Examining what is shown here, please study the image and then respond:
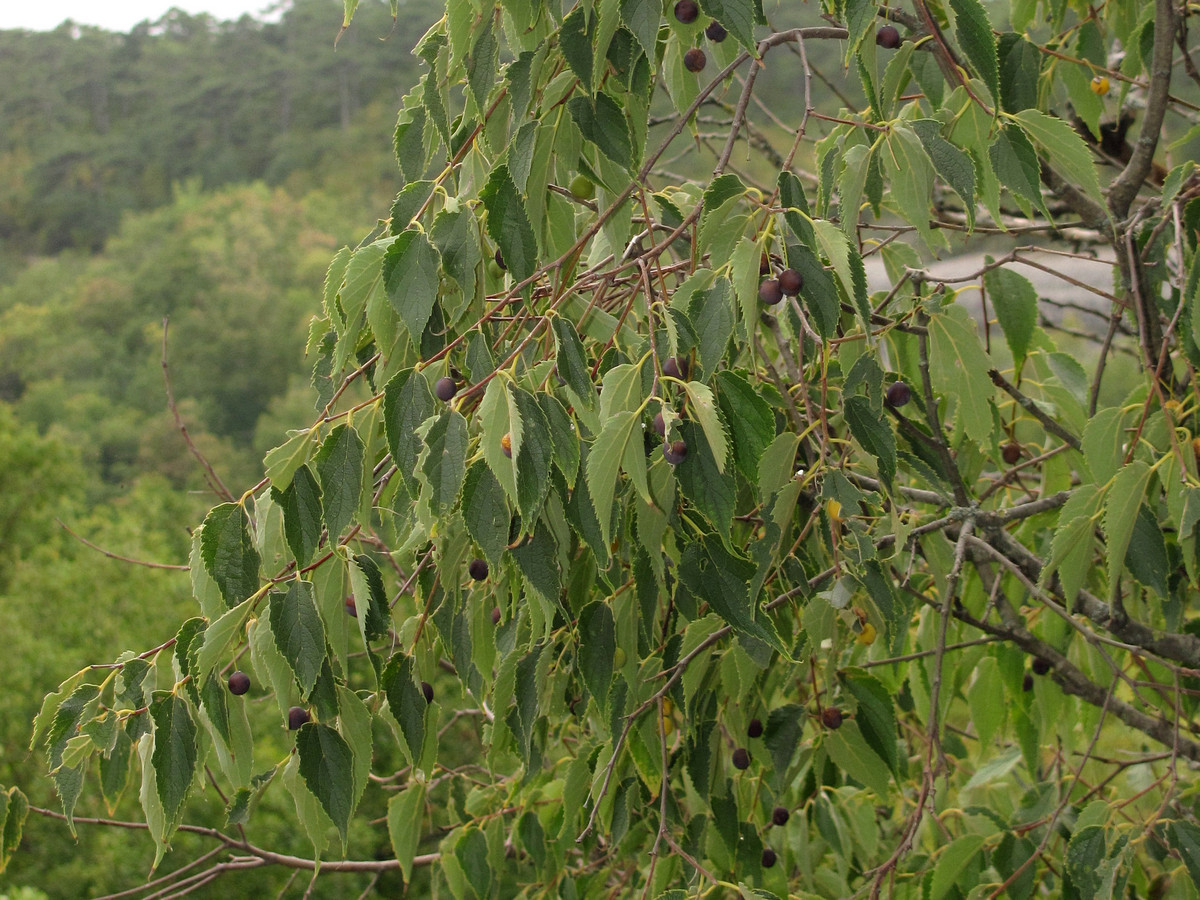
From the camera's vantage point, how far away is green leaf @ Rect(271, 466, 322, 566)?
0.94 metres

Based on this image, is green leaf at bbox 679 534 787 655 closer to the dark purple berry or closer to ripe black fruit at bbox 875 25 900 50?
the dark purple berry

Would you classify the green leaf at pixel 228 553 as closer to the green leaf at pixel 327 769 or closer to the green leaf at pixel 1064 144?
the green leaf at pixel 327 769

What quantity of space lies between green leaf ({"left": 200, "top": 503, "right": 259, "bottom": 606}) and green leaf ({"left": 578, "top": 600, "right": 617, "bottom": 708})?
319 millimetres

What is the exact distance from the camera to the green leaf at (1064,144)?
3.27 ft

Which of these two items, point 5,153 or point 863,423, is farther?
point 5,153

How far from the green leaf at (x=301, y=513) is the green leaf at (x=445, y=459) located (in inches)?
5.1

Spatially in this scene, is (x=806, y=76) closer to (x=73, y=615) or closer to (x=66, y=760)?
(x=66, y=760)

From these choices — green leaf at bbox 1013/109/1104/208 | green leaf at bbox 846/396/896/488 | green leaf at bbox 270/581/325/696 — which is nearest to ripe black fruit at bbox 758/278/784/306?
green leaf at bbox 846/396/896/488

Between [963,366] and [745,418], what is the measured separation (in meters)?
0.37

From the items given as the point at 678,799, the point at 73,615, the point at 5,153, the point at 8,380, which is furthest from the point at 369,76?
the point at 678,799

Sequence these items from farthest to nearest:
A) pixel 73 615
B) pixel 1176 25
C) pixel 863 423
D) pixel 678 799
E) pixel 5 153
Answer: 1. pixel 5 153
2. pixel 73 615
3. pixel 678 799
4. pixel 1176 25
5. pixel 863 423

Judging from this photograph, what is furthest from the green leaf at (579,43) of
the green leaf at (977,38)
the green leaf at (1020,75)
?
the green leaf at (1020,75)

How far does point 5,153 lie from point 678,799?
2063 inches

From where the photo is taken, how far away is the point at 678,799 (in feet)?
4.90
